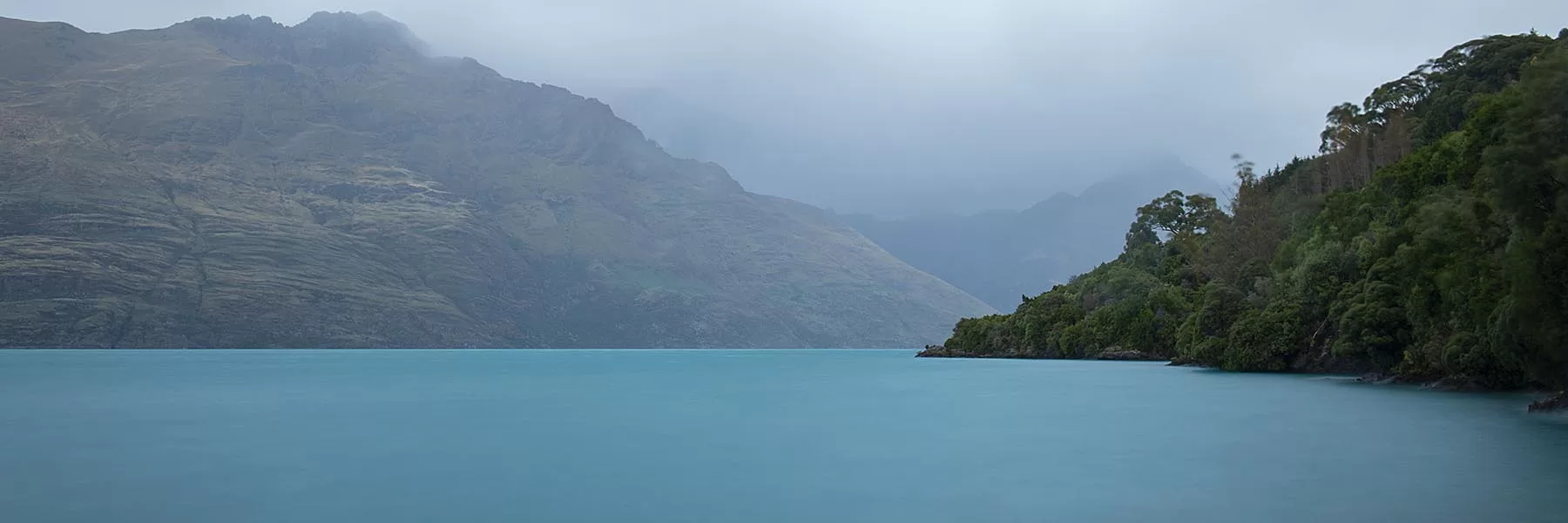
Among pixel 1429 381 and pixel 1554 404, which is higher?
pixel 1429 381

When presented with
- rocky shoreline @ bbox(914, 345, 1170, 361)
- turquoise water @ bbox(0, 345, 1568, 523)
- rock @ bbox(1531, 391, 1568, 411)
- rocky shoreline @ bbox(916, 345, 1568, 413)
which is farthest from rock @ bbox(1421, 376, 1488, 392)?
rocky shoreline @ bbox(914, 345, 1170, 361)

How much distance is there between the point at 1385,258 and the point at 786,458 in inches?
1726

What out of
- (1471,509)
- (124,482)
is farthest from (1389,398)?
(124,482)

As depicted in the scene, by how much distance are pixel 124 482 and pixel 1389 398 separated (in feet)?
135

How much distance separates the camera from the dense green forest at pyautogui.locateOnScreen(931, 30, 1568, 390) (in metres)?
30.3

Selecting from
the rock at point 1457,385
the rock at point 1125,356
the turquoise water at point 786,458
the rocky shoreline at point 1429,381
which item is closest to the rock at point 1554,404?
the rocky shoreline at point 1429,381

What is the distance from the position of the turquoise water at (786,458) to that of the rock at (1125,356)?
61863 millimetres

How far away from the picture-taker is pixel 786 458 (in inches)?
1024

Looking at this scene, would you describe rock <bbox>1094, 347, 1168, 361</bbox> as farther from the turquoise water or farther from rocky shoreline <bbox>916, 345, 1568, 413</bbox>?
the turquoise water

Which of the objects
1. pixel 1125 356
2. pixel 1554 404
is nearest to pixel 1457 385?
pixel 1554 404

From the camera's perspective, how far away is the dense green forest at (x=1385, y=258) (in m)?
30.3

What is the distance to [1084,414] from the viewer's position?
127ft

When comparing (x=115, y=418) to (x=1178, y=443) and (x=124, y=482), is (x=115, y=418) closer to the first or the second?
(x=124, y=482)

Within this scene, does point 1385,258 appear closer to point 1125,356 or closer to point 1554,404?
point 1554,404
